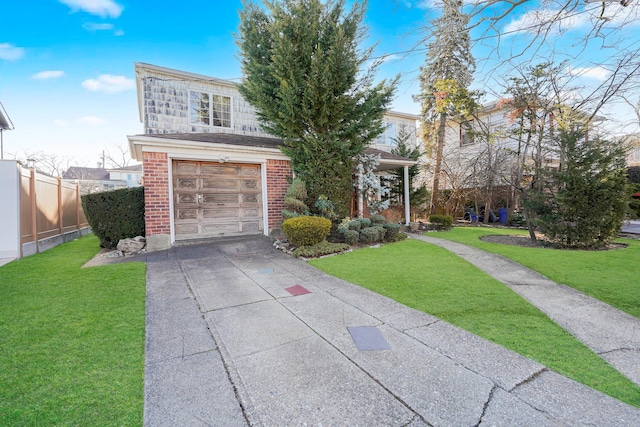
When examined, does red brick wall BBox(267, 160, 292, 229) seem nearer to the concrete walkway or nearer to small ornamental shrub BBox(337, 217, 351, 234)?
small ornamental shrub BBox(337, 217, 351, 234)

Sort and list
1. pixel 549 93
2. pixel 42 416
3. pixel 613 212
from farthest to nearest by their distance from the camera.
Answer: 1. pixel 549 93
2. pixel 613 212
3. pixel 42 416

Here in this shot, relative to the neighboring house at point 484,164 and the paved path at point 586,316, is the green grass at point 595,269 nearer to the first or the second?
the paved path at point 586,316

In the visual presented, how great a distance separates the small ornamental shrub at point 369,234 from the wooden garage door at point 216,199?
3.17 m

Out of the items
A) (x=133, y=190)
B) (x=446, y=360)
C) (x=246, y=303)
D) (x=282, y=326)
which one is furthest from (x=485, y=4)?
(x=133, y=190)

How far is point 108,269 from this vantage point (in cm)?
553

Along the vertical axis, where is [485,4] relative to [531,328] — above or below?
above

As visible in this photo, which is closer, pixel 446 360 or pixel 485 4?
pixel 446 360

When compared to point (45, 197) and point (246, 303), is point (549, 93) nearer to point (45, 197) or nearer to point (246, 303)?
point (246, 303)

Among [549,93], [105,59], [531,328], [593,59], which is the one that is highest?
[105,59]

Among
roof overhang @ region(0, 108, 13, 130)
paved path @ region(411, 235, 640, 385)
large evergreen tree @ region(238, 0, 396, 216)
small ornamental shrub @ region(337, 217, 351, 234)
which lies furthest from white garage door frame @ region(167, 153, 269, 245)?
roof overhang @ region(0, 108, 13, 130)

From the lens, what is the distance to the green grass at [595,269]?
407 cm

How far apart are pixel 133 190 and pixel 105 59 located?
581 cm

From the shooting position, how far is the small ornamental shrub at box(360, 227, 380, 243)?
818 centimetres

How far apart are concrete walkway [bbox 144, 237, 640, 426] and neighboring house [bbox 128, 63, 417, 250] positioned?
4.48 meters
